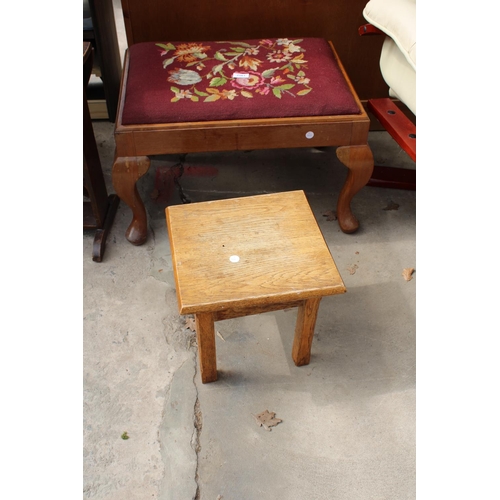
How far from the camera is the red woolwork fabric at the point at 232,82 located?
1.92m

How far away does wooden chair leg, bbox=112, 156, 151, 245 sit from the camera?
1973mm

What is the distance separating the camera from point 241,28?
2455mm

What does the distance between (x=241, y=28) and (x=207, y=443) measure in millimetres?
1755

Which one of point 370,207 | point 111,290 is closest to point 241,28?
point 370,207

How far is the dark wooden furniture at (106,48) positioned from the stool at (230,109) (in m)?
0.36

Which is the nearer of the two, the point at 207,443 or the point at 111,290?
the point at 207,443

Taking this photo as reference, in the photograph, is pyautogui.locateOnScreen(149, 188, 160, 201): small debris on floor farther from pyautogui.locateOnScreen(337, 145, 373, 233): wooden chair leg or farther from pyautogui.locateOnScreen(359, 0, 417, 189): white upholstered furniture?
pyautogui.locateOnScreen(359, 0, 417, 189): white upholstered furniture

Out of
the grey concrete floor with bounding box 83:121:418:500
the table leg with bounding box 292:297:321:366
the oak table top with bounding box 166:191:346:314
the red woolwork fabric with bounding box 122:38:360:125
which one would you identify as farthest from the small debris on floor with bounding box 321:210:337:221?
the table leg with bounding box 292:297:321:366

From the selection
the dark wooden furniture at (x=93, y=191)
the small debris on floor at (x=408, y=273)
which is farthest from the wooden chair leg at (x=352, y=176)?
the dark wooden furniture at (x=93, y=191)

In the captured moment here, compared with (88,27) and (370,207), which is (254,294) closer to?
(370,207)

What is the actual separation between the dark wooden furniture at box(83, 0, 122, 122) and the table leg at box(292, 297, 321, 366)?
154 centimetres

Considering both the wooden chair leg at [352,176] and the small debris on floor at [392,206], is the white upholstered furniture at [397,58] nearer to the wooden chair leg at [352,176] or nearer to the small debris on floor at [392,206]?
the wooden chair leg at [352,176]

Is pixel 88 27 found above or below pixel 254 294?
above

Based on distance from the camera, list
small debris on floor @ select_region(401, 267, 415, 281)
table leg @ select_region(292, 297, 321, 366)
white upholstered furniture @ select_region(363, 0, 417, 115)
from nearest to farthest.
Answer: table leg @ select_region(292, 297, 321, 366) → white upholstered furniture @ select_region(363, 0, 417, 115) → small debris on floor @ select_region(401, 267, 415, 281)
